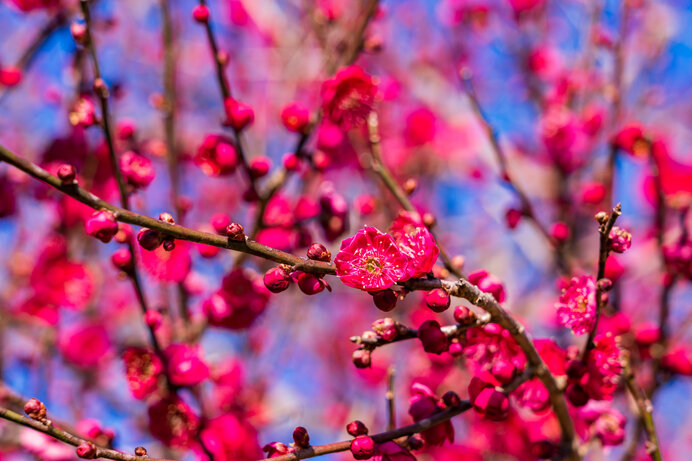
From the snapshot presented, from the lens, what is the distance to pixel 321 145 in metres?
2.40

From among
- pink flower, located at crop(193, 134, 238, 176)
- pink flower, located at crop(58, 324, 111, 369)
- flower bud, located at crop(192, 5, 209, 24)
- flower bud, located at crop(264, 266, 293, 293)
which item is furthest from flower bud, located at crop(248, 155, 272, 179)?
pink flower, located at crop(58, 324, 111, 369)

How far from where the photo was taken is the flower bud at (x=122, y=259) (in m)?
1.77

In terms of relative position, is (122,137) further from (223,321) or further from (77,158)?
(223,321)

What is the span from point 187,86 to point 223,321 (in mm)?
5515

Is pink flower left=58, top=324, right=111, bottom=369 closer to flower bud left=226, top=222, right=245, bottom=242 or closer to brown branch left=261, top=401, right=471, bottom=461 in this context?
brown branch left=261, top=401, right=471, bottom=461

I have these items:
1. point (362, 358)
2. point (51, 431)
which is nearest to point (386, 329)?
point (362, 358)

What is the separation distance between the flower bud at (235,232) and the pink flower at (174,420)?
0.90 meters

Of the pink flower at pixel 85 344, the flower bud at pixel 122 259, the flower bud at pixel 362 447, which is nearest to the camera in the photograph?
the flower bud at pixel 362 447

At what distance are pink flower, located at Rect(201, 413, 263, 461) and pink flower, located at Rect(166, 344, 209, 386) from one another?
15 cm

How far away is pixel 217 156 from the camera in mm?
2049

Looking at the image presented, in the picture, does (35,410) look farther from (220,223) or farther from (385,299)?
(385,299)

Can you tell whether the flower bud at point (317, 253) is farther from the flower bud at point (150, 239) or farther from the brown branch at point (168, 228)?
the flower bud at point (150, 239)

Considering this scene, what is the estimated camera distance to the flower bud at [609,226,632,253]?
1.33 meters

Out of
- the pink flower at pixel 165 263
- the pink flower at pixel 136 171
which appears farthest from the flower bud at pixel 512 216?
the pink flower at pixel 136 171
